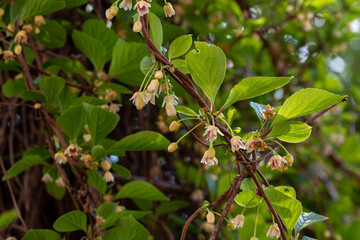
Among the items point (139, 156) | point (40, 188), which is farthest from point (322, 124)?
point (40, 188)

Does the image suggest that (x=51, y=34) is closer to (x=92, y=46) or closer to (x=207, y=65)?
(x=92, y=46)

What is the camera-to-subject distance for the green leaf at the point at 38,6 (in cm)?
94

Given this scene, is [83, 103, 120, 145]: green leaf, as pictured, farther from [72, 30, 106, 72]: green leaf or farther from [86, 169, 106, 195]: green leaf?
[72, 30, 106, 72]: green leaf

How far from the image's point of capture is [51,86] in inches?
38.7

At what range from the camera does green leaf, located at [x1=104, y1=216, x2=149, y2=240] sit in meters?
0.81

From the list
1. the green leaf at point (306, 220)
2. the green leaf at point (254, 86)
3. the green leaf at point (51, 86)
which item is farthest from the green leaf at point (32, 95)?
the green leaf at point (306, 220)

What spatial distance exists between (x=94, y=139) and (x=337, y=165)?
6.65 feet

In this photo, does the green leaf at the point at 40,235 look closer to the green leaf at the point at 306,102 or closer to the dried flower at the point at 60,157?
the dried flower at the point at 60,157

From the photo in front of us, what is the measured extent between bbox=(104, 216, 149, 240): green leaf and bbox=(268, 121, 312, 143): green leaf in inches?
11.8

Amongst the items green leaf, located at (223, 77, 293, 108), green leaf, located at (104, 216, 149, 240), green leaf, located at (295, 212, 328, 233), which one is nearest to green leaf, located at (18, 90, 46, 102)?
green leaf, located at (104, 216, 149, 240)

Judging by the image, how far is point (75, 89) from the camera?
3.87 feet

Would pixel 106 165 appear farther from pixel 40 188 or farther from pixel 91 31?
pixel 40 188

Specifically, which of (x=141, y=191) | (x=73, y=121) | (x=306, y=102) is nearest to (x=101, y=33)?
(x=73, y=121)

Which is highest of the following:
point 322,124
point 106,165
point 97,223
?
point 106,165
